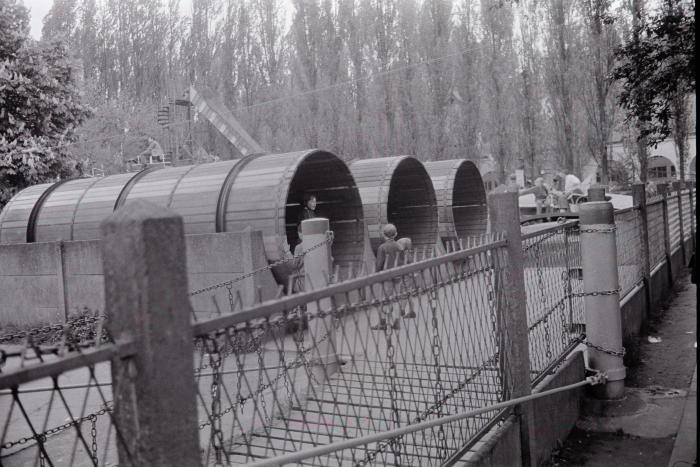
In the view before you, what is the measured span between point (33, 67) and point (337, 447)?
58.5 feet

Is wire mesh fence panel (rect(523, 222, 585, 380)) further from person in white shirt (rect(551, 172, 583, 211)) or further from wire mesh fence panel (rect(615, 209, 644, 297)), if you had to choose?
person in white shirt (rect(551, 172, 583, 211))

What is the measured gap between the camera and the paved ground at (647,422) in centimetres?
480

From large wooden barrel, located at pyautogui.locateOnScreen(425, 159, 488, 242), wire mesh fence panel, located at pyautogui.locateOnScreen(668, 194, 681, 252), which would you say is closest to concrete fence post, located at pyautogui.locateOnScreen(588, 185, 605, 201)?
wire mesh fence panel, located at pyautogui.locateOnScreen(668, 194, 681, 252)

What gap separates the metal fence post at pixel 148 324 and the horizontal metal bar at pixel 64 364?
3 cm

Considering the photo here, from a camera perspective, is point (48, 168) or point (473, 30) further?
point (473, 30)

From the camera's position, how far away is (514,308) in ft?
13.5

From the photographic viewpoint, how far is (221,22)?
138ft

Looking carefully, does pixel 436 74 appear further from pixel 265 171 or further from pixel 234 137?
pixel 265 171

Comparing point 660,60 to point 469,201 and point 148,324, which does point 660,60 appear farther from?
point 469,201

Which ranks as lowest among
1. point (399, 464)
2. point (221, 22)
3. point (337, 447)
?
point (399, 464)

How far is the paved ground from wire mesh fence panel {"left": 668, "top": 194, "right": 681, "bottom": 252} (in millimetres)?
5616

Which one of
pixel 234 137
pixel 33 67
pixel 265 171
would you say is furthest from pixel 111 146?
pixel 265 171

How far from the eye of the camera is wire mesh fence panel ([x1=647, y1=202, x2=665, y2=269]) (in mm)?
10031

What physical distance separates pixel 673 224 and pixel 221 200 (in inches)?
346
